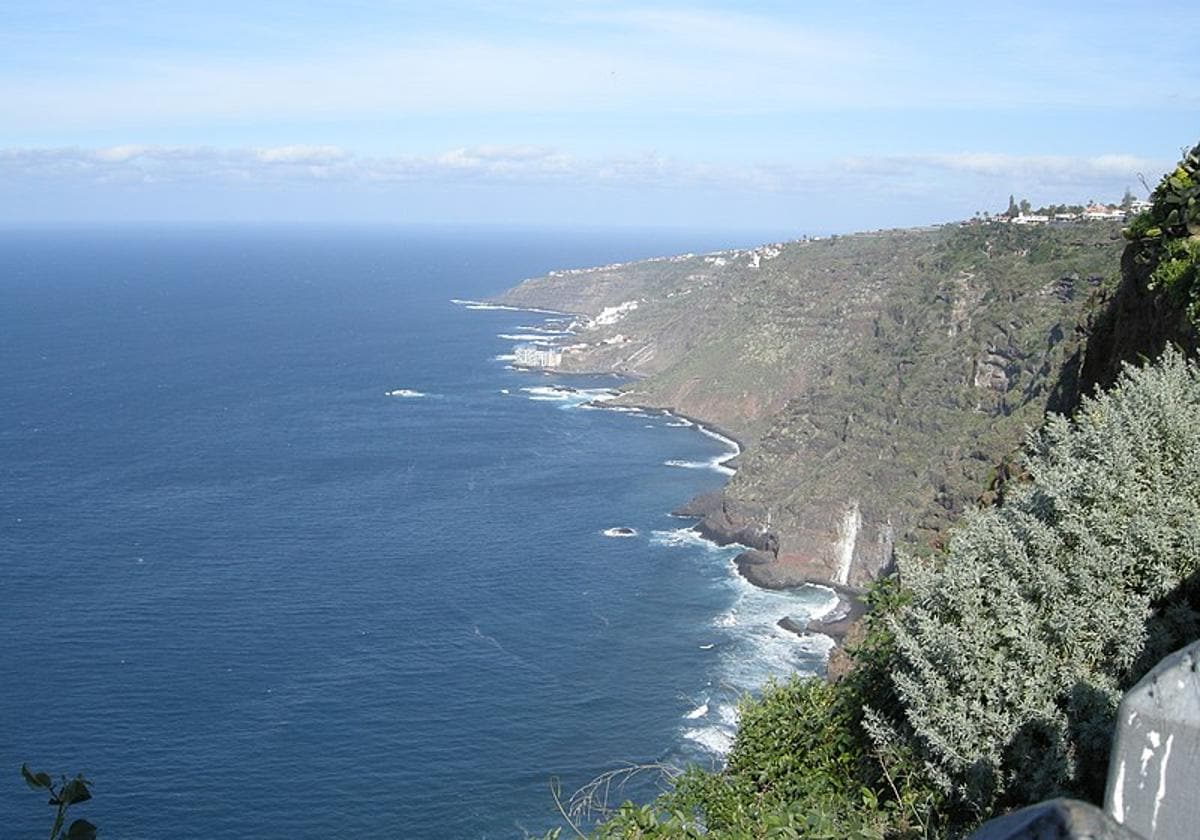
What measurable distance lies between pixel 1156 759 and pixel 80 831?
2840 mm

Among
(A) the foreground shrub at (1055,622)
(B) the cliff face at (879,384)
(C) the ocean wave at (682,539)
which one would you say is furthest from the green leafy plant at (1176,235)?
(C) the ocean wave at (682,539)

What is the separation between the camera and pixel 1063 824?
1.96m

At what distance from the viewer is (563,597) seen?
196 ft

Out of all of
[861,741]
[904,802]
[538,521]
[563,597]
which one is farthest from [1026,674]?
[538,521]

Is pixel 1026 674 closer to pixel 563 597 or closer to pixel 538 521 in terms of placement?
pixel 563 597

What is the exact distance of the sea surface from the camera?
4134 centimetres

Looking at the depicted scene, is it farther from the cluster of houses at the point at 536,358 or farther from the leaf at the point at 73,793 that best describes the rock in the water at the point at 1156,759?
the cluster of houses at the point at 536,358

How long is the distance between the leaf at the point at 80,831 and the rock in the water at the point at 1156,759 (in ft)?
8.94

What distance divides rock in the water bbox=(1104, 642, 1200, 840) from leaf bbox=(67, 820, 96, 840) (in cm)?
272

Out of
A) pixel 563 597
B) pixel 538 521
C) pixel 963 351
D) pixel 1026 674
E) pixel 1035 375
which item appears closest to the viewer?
pixel 1026 674

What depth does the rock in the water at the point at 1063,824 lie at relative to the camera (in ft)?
6.30

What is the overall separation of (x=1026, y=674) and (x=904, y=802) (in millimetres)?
1168

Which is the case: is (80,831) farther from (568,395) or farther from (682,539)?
(568,395)

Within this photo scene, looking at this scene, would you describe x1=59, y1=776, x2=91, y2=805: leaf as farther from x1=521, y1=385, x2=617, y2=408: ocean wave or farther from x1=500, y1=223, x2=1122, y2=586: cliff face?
x1=521, y1=385, x2=617, y2=408: ocean wave
